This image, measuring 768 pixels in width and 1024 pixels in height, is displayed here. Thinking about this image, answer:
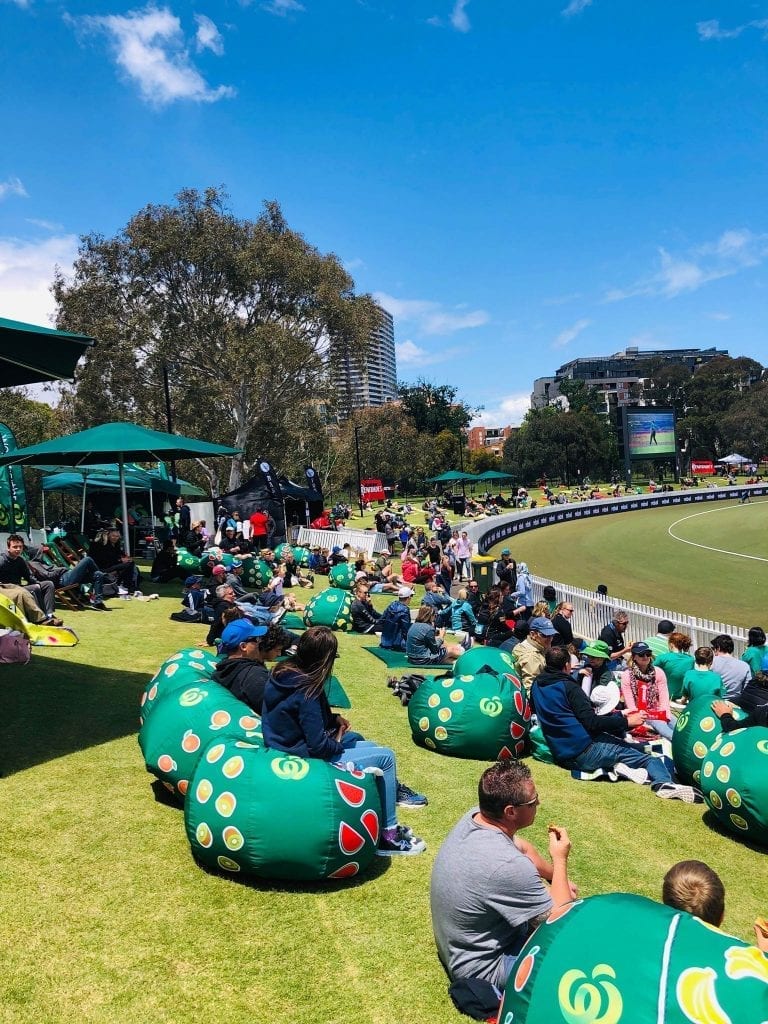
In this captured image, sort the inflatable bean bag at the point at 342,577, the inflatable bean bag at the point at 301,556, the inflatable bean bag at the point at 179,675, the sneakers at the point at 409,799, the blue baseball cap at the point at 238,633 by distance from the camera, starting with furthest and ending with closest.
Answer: the inflatable bean bag at the point at 301,556, the inflatable bean bag at the point at 342,577, the blue baseball cap at the point at 238,633, the inflatable bean bag at the point at 179,675, the sneakers at the point at 409,799

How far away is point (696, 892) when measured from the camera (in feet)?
10.9

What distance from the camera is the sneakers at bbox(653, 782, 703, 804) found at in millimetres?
7371

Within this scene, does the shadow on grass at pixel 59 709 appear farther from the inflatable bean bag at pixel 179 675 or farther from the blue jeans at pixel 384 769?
the blue jeans at pixel 384 769

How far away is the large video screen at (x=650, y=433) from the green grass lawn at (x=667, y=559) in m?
22.5

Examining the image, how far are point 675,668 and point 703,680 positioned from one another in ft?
6.27

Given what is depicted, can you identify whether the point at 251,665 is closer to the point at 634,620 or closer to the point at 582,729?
the point at 582,729

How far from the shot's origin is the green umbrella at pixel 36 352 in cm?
702

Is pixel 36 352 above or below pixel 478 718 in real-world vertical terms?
above

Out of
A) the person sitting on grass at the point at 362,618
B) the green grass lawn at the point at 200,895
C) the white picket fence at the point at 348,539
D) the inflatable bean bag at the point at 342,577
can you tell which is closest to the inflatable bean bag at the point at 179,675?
the green grass lawn at the point at 200,895

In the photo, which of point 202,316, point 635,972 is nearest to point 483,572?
point 635,972

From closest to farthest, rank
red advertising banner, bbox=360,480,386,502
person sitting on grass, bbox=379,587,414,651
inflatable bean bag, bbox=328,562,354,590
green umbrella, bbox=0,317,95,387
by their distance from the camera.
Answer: green umbrella, bbox=0,317,95,387
person sitting on grass, bbox=379,587,414,651
inflatable bean bag, bbox=328,562,354,590
red advertising banner, bbox=360,480,386,502

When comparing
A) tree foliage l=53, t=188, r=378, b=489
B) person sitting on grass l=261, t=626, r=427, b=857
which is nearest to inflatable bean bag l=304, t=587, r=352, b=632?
person sitting on grass l=261, t=626, r=427, b=857

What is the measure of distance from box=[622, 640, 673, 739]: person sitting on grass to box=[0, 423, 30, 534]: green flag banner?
54.9 ft

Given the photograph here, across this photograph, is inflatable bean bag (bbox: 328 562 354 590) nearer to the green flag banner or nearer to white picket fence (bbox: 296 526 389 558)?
the green flag banner
